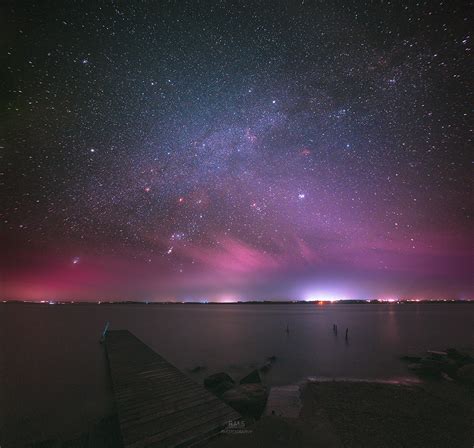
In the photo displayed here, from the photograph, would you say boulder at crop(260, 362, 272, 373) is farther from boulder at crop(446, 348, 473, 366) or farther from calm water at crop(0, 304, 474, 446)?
boulder at crop(446, 348, 473, 366)

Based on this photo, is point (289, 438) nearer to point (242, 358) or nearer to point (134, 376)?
point (134, 376)

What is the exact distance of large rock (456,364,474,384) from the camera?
20.2 meters

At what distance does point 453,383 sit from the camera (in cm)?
2023

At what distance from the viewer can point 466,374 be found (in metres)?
20.5

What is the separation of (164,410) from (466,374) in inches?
877

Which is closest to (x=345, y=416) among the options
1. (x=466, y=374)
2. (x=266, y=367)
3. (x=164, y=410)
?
(x=164, y=410)

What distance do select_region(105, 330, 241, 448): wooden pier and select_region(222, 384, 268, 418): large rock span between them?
2067 millimetres

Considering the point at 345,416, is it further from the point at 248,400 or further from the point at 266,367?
the point at 266,367

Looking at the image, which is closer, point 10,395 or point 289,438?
point 289,438

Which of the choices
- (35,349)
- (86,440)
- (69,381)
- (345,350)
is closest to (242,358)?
(345,350)

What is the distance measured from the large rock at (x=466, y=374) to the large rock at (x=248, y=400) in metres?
15.8

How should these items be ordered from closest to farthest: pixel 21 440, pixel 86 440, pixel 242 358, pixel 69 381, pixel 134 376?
pixel 86 440, pixel 21 440, pixel 134 376, pixel 69 381, pixel 242 358

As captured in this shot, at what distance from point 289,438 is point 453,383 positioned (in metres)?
17.6

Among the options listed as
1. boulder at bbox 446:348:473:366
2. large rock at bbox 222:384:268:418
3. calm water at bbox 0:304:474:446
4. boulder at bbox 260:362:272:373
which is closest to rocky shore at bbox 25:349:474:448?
large rock at bbox 222:384:268:418
